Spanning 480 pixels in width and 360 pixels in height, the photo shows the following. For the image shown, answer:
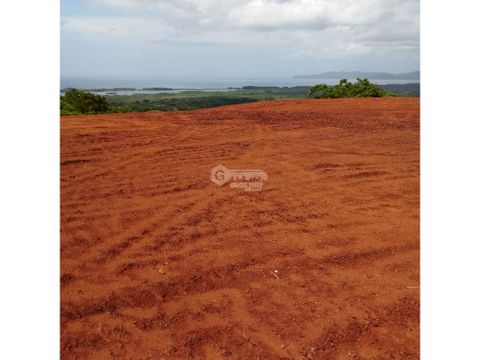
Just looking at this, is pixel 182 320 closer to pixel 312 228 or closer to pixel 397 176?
pixel 312 228

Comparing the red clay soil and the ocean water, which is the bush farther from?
the ocean water

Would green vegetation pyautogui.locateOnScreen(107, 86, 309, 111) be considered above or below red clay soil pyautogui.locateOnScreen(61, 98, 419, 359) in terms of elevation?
above

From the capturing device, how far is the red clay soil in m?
2.75

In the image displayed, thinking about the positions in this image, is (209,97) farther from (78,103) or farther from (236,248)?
(78,103)
